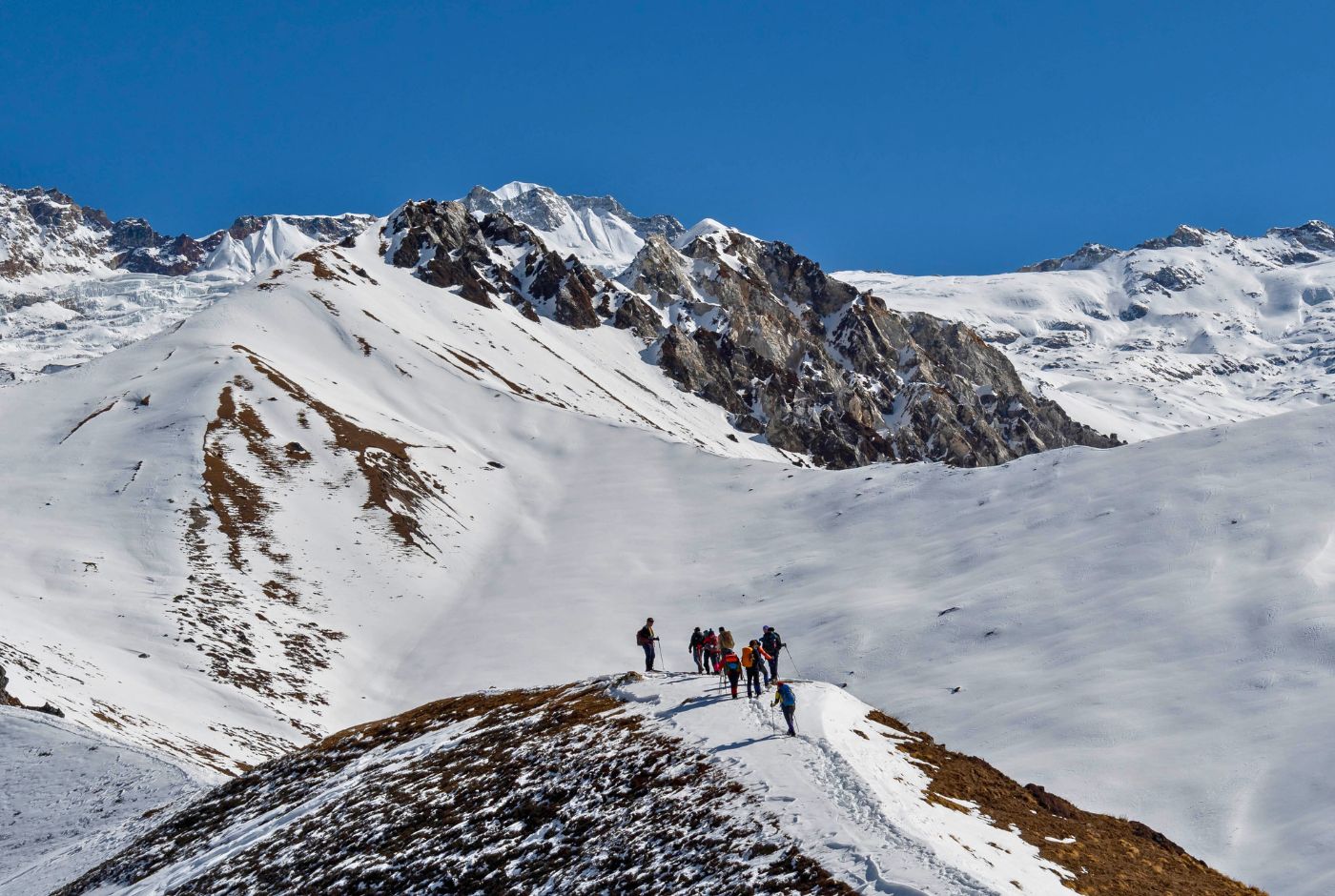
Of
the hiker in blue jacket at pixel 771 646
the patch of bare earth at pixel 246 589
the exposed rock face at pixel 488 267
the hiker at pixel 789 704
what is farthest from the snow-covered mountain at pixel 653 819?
the exposed rock face at pixel 488 267

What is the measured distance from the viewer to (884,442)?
606ft

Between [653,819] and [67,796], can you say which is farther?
[67,796]

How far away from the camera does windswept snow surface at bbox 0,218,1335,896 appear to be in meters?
39.3

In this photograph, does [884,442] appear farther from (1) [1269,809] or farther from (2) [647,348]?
(1) [1269,809]

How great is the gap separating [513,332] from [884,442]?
6799 centimetres

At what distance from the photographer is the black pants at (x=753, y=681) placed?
2756 centimetres

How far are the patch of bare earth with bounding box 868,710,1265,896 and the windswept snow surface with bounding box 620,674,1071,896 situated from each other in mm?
463

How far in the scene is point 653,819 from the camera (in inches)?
797

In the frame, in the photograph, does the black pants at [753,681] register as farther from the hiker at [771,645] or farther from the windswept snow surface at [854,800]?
the hiker at [771,645]

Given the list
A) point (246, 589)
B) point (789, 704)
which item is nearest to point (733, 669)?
point (789, 704)

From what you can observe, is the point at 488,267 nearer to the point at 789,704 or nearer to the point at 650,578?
the point at 650,578

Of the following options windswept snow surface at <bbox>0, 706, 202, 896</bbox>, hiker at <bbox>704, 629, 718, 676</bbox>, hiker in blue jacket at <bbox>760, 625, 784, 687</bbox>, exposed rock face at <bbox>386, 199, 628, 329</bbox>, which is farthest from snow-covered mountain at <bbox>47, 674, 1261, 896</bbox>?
exposed rock face at <bbox>386, 199, 628, 329</bbox>

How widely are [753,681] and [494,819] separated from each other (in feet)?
26.8

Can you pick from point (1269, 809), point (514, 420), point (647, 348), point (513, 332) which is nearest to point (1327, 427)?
point (1269, 809)
